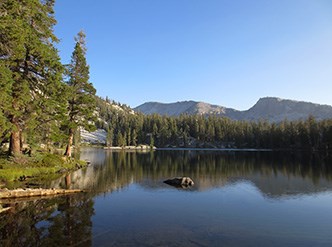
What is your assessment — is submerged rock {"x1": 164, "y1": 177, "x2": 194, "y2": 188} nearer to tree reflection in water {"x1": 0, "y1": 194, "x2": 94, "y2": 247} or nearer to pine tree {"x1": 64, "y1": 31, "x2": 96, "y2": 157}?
tree reflection in water {"x1": 0, "y1": 194, "x2": 94, "y2": 247}

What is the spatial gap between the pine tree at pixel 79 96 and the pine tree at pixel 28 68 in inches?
607

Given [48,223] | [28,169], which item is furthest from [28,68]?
[48,223]

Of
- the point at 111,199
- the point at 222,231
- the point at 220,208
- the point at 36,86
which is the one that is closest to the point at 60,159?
the point at 36,86

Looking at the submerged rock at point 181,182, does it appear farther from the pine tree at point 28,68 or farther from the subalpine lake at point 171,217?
the pine tree at point 28,68

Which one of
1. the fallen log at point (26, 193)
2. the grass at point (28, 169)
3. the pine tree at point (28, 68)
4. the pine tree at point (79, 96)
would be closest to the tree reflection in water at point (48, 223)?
the fallen log at point (26, 193)

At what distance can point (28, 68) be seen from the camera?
35.3m

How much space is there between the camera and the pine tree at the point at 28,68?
29.9m

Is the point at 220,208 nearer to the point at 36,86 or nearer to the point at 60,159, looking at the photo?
the point at 36,86

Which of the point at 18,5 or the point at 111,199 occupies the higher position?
the point at 18,5

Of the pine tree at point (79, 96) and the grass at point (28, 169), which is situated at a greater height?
the pine tree at point (79, 96)

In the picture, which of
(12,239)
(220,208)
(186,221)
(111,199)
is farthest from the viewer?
(111,199)

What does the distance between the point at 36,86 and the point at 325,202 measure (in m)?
37.2

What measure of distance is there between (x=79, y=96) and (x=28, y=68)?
1918cm

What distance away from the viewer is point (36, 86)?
36281 millimetres
